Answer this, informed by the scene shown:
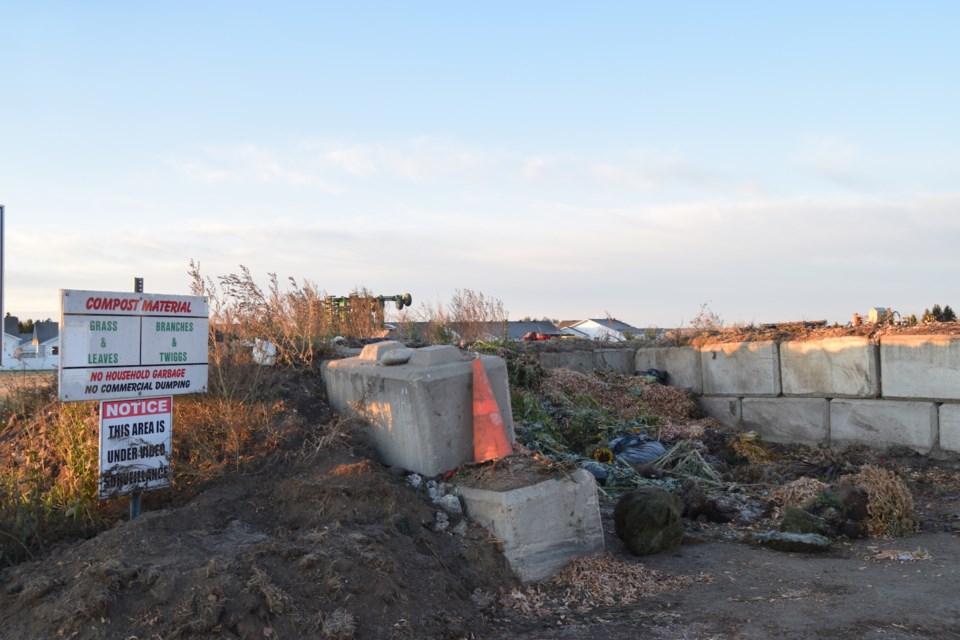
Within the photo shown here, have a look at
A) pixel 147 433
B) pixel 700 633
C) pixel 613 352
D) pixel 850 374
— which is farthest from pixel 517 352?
pixel 700 633

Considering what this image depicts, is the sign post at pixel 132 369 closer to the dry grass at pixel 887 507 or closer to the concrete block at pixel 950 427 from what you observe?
the dry grass at pixel 887 507

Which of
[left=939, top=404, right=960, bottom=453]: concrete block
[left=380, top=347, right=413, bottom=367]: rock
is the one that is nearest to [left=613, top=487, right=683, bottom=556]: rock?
[left=380, top=347, right=413, bottom=367]: rock

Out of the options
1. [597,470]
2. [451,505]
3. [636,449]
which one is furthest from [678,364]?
[451,505]

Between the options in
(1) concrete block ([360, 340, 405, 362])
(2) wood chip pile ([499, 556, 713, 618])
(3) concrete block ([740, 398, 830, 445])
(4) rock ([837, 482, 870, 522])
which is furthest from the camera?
(3) concrete block ([740, 398, 830, 445])

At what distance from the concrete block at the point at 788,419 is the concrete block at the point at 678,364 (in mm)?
992

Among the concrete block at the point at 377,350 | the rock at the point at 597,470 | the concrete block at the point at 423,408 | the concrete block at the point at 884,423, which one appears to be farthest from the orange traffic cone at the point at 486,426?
the concrete block at the point at 884,423

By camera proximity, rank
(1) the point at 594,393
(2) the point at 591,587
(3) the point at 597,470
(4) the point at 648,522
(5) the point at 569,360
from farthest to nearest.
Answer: (5) the point at 569,360
(1) the point at 594,393
(3) the point at 597,470
(4) the point at 648,522
(2) the point at 591,587

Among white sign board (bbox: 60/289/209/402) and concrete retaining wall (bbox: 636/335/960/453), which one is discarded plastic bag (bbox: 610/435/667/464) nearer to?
concrete retaining wall (bbox: 636/335/960/453)

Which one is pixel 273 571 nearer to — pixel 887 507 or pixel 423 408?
pixel 423 408

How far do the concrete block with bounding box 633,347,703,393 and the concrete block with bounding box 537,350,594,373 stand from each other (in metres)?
1.00

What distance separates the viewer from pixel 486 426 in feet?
21.2

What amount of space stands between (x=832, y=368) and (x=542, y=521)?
6511mm

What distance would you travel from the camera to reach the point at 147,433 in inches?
233

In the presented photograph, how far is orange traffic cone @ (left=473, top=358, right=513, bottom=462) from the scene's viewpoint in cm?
641
